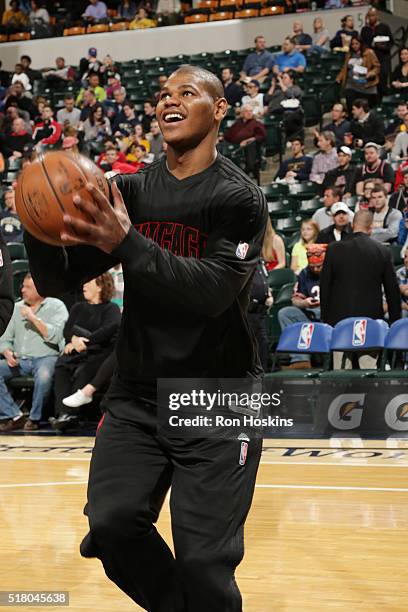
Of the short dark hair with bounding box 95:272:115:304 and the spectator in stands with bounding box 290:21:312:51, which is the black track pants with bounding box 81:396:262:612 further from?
the spectator in stands with bounding box 290:21:312:51

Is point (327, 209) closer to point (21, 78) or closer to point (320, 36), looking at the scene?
point (320, 36)

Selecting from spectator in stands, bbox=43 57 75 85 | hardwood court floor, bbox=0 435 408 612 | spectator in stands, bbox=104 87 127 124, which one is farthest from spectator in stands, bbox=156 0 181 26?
hardwood court floor, bbox=0 435 408 612

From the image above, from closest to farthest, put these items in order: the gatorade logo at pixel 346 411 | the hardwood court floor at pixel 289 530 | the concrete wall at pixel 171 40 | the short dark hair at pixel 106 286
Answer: the hardwood court floor at pixel 289 530 < the gatorade logo at pixel 346 411 < the short dark hair at pixel 106 286 < the concrete wall at pixel 171 40

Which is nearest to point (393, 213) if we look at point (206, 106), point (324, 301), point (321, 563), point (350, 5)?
point (324, 301)

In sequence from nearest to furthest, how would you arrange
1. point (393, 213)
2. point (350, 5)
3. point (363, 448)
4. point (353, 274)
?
point (363, 448) → point (353, 274) → point (393, 213) → point (350, 5)

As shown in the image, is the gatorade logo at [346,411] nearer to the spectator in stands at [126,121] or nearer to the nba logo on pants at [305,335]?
the nba logo on pants at [305,335]

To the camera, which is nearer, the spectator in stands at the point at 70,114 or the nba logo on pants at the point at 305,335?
the nba logo on pants at the point at 305,335

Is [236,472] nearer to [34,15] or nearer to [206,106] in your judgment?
[206,106]

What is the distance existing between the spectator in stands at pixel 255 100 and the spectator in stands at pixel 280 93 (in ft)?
0.36

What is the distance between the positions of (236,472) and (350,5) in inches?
721

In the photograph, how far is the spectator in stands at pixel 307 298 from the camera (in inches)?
375

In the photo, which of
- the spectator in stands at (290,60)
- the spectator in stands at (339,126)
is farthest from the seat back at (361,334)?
the spectator in stands at (290,60)

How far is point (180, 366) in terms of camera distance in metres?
2.95

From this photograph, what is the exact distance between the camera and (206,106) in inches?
117
